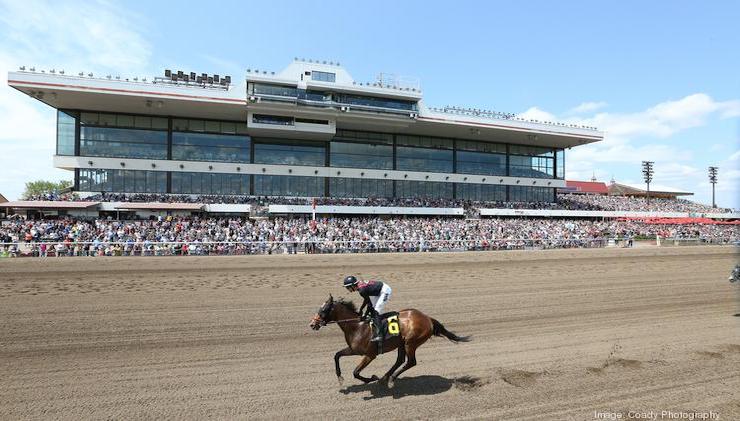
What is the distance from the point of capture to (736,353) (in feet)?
25.1

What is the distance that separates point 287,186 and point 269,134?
5.35 m

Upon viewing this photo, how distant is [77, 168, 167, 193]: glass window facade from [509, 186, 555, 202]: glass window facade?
3917 centimetres

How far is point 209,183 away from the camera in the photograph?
38.8 metres

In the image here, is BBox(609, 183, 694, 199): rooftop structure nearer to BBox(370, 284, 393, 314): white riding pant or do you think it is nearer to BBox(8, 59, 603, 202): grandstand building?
BBox(8, 59, 603, 202): grandstand building

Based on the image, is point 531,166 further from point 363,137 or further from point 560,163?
point 363,137

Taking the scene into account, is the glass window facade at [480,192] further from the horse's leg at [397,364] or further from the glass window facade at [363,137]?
the horse's leg at [397,364]

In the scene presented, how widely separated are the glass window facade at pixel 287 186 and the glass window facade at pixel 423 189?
9.20 meters

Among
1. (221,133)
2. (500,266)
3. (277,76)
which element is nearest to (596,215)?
(500,266)

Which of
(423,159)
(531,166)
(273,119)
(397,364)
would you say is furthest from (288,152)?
(397,364)

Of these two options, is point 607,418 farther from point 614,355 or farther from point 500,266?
point 500,266

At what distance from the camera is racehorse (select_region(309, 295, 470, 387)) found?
5945 mm

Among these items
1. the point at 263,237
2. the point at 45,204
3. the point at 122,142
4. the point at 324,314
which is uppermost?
the point at 122,142

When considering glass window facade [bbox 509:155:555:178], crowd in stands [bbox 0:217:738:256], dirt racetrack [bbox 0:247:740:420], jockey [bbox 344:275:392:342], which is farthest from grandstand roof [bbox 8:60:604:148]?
jockey [bbox 344:275:392:342]

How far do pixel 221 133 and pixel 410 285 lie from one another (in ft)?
103
